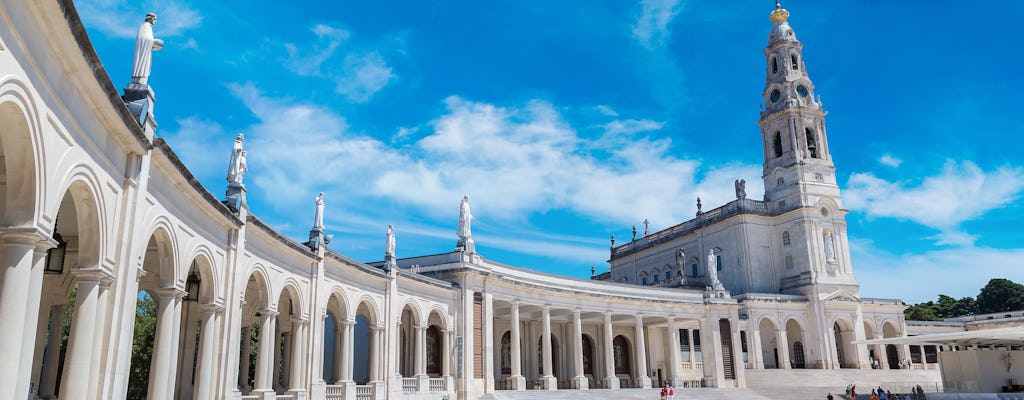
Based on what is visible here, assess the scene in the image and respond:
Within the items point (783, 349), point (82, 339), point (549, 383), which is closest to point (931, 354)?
point (783, 349)

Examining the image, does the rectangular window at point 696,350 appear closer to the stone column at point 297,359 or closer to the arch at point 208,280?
the stone column at point 297,359

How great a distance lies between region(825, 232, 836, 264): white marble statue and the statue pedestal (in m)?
57.8

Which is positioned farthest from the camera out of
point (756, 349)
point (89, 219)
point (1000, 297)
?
point (1000, 297)

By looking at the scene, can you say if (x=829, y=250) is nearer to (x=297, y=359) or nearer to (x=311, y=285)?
(x=311, y=285)

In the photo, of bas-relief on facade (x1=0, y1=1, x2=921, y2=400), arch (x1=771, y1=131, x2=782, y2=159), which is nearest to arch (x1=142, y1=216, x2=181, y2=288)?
bas-relief on facade (x1=0, y1=1, x2=921, y2=400)

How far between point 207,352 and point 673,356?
4022 cm

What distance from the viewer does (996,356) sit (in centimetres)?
4381

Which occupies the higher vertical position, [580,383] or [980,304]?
[980,304]

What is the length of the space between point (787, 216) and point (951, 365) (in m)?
24.6

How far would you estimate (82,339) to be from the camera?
44.7 feet

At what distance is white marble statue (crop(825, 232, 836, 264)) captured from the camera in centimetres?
6731

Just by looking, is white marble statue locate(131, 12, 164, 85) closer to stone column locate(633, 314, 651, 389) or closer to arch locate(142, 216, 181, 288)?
arch locate(142, 216, 181, 288)

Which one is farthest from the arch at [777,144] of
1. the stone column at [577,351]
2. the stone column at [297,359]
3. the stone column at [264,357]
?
the stone column at [264,357]

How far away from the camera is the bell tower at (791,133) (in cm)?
6944
